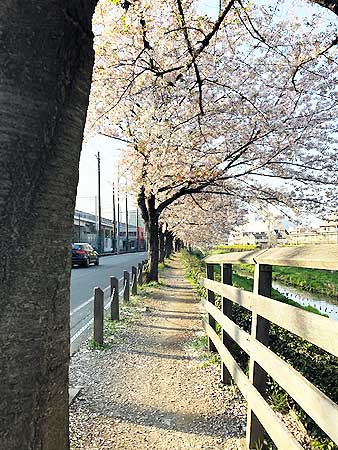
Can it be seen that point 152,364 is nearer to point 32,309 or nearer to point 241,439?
point 241,439

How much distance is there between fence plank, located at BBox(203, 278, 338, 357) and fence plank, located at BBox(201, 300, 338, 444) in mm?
213

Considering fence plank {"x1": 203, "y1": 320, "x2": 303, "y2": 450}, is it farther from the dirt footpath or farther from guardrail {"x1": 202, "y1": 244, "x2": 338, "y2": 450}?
the dirt footpath

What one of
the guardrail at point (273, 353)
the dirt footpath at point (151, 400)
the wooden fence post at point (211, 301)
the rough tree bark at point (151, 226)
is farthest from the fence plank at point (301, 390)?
the rough tree bark at point (151, 226)

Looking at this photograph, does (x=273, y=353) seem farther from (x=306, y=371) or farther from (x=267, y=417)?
(x=306, y=371)

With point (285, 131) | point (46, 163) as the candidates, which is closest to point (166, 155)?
point (285, 131)

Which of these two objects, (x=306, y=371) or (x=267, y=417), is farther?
(x=306, y=371)

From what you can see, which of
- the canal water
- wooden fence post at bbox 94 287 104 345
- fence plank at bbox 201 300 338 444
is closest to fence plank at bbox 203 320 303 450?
fence plank at bbox 201 300 338 444

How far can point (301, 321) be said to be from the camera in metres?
2.06

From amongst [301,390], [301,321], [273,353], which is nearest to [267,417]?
[273,353]

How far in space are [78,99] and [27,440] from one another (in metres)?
1.39

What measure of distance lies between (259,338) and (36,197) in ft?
6.72

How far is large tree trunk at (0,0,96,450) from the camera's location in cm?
154

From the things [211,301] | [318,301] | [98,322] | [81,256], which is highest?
[81,256]

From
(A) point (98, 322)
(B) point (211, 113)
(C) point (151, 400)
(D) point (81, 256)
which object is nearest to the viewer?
(C) point (151, 400)
